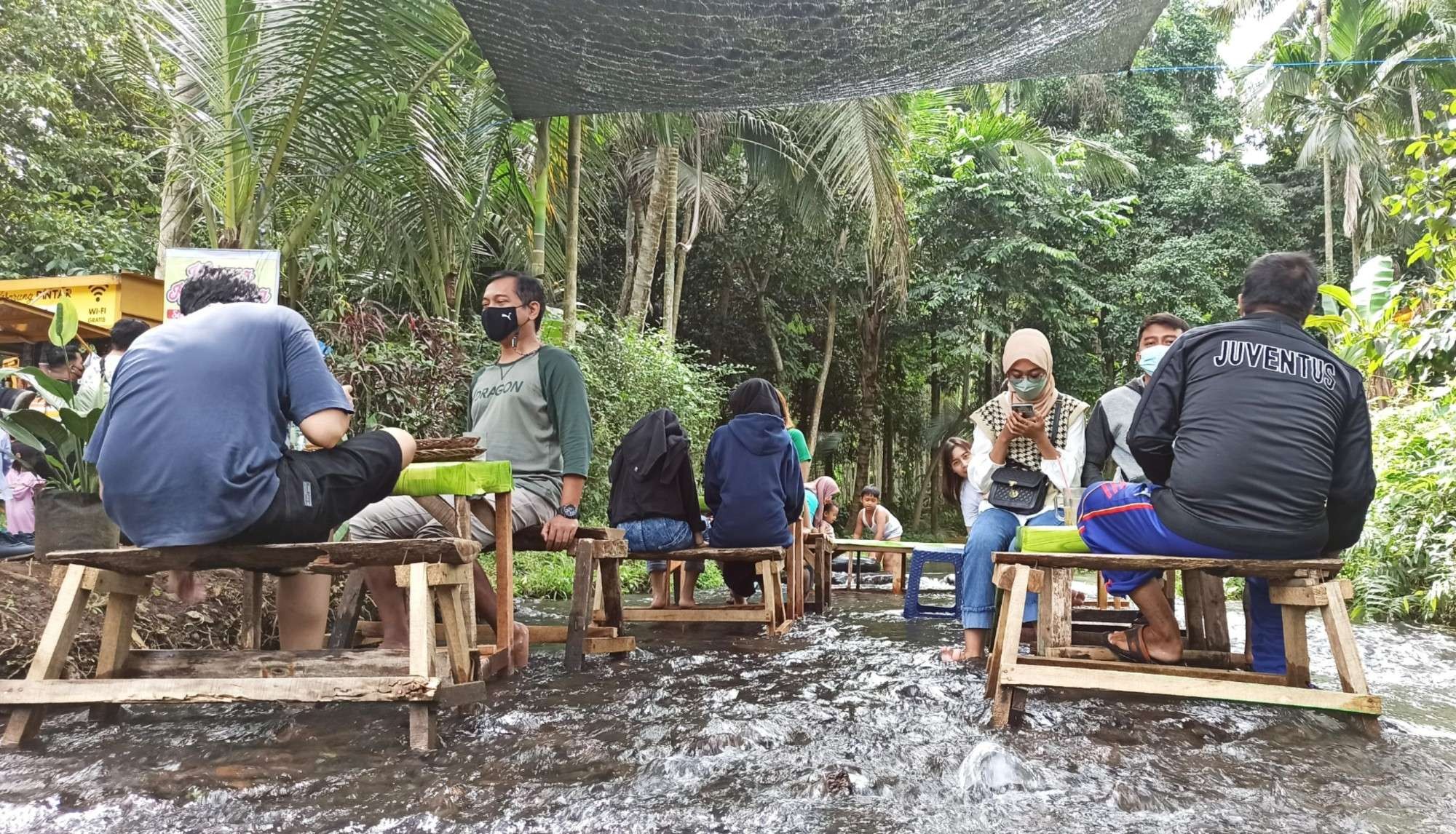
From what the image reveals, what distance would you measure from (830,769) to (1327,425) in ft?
6.48

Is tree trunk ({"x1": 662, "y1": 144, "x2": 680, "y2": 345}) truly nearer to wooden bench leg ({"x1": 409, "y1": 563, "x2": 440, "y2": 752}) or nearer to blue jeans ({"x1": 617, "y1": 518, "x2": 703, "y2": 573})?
blue jeans ({"x1": 617, "y1": 518, "x2": 703, "y2": 573})

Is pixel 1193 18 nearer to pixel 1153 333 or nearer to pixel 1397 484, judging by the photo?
pixel 1397 484

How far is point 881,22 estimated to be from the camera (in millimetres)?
5102

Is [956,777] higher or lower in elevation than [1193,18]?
lower

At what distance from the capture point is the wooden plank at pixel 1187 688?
10.6ft

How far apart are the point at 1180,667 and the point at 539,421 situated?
2.80m

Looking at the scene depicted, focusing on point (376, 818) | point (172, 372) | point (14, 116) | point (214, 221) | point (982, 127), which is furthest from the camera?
point (982, 127)

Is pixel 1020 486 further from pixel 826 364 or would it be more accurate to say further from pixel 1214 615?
pixel 826 364

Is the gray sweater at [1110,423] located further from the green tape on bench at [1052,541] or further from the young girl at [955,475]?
the young girl at [955,475]

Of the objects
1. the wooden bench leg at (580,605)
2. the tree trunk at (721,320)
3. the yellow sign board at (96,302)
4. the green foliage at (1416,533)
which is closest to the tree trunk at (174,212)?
the yellow sign board at (96,302)

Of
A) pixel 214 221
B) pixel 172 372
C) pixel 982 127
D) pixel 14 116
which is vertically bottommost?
pixel 172 372

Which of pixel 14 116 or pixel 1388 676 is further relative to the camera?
pixel 14 116

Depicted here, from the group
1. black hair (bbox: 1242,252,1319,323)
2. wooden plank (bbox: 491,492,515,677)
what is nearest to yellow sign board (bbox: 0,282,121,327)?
wooden plank (bbox: 491,492,515,677)

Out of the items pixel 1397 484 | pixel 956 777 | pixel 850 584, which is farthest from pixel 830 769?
pixel 850 584
